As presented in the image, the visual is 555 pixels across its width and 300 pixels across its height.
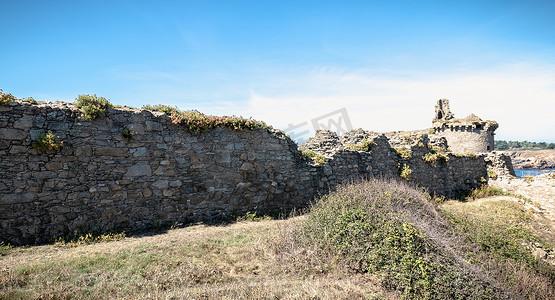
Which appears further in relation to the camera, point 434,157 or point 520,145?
A: point 520,145

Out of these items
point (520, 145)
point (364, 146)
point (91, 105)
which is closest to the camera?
point (91, 105)

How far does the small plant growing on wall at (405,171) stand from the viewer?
1517 cm

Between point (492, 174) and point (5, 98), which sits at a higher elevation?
point (5, 98)

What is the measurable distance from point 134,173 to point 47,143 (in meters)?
2.25

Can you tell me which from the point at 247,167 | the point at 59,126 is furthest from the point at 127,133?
the point at 247,167

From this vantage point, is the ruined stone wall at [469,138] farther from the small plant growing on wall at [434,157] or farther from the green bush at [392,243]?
the green bush at [392,243]

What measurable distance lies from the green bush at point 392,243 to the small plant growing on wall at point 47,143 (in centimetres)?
698

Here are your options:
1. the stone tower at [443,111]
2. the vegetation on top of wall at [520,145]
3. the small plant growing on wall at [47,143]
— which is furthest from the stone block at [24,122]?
the vegetation on top of wall at [520,145]

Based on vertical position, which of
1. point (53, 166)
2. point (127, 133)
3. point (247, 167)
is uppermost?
point (127, 133)

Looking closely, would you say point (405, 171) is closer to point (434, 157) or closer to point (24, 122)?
point (434, 157)

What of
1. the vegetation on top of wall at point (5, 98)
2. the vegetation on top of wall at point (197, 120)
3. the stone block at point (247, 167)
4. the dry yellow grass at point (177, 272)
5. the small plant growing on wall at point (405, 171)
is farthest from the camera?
the small plant growing on wall at point (405, 171)

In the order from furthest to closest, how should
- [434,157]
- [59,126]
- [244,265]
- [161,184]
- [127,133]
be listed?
1. [434,157]
2. [161,184]
3. [127,133]
4. [59,126]
5. [244,265]

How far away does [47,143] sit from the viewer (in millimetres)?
7238

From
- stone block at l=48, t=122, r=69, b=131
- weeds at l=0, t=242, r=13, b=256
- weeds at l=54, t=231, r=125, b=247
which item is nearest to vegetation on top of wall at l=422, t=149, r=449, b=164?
weeds at l=54, t=231, r=125, b=247
